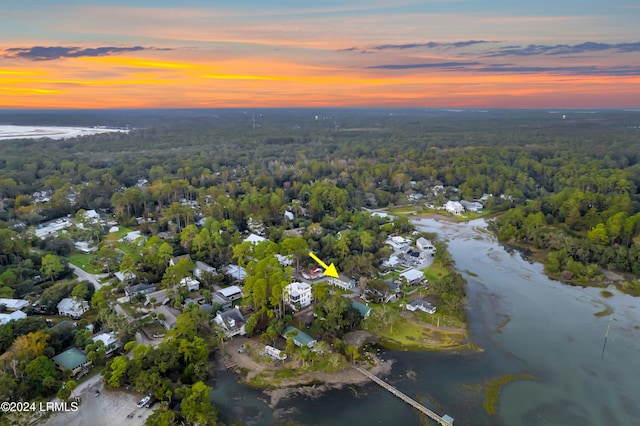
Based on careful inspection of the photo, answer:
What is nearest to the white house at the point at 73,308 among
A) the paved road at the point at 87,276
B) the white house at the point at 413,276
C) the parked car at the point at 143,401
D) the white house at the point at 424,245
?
the paved road at the point at 87,276

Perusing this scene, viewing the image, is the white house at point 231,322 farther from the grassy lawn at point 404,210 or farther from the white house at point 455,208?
the white house at point 455,208

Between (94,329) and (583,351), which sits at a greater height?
(94,329)

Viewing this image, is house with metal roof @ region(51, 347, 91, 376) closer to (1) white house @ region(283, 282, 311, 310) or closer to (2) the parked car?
(2) the parked car

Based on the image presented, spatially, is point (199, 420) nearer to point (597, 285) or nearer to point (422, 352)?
point (422, 352)

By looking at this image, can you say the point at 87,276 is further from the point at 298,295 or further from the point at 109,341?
the point at 298,295

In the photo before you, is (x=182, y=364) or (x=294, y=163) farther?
(x=294, y=163)

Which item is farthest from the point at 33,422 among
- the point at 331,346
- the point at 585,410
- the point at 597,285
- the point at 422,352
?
the point at 597,285
